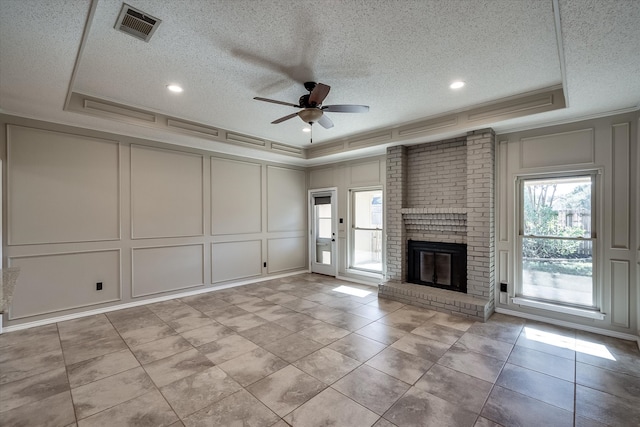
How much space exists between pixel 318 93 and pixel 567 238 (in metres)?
3.82

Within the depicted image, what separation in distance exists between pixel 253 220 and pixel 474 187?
169 inches

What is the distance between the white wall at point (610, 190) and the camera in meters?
3.37

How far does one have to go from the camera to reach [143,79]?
10.3 ft

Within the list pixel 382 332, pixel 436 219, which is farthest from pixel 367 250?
pixel 382 332

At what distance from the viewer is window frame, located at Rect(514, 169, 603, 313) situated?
359 cm

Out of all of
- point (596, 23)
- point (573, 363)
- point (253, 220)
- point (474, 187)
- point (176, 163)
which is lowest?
point (573, 363)

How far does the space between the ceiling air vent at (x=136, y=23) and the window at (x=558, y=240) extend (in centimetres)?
481

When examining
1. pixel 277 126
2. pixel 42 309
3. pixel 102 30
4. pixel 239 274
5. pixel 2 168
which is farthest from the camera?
pixel 239 274

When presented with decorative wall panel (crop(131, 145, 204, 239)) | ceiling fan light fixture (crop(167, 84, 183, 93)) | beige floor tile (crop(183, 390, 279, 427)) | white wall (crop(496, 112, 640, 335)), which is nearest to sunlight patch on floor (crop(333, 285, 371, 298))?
white wall (crop(496, 112, 640, 335))

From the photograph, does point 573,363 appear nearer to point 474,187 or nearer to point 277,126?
point 474,187

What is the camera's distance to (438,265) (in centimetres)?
493

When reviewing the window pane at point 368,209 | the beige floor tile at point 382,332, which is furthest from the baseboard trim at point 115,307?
the beige floor tile at point 382,332

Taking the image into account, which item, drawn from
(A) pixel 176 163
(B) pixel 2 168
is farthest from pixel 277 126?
(B) pixel 2 168

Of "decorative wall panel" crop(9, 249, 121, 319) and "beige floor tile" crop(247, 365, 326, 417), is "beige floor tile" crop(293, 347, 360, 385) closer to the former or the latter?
"beige floor tile" crop(247, 365, 326, 417)
